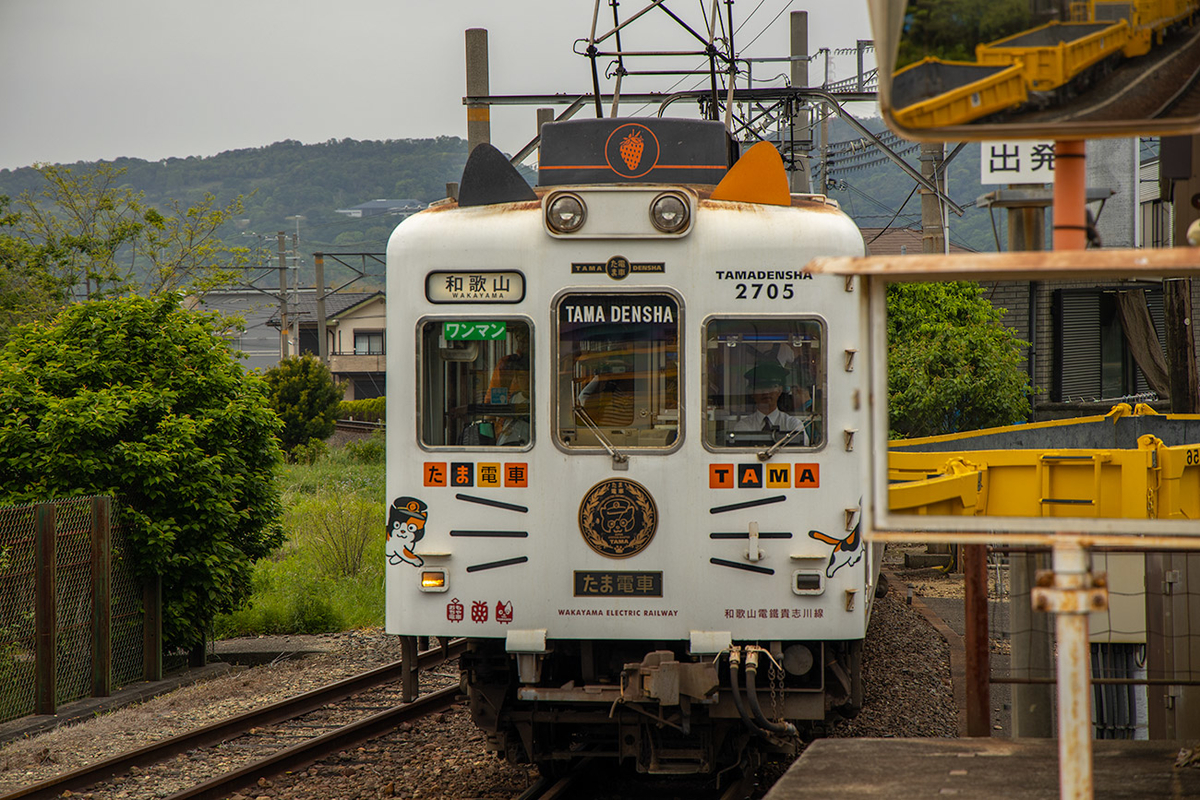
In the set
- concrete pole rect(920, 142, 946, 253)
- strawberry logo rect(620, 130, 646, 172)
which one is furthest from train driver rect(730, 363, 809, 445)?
concrete pole rect(920, 142, 946, 253)

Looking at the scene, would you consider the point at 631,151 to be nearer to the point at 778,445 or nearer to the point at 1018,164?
the point at 778,445

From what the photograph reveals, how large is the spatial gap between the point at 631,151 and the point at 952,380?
1020 cm

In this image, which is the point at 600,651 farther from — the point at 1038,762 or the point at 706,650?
the point at 1038,762

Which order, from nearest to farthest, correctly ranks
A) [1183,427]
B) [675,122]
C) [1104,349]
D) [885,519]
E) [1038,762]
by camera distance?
[885,519]
[1038,762]
[675,122]
[1183,427]
[1104,349]

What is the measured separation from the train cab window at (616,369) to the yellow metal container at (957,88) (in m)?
3.08

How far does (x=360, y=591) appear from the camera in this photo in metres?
14.3

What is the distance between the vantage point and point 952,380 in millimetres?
15750

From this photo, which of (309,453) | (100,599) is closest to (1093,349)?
(100,599)

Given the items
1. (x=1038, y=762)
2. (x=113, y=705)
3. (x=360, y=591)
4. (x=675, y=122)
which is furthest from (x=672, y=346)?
(x=360, y=591)

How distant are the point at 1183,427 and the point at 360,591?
30.2ft

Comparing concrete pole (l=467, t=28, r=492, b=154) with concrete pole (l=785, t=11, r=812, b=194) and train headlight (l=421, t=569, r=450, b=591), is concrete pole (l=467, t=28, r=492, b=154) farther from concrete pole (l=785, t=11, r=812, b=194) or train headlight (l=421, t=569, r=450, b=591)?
train headlight (l=421, t=569, r=450, b=591)

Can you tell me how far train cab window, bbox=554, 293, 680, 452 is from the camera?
620 centimetres

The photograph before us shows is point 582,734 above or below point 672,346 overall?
below

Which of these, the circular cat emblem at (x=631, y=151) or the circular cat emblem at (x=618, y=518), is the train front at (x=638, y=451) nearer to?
the circular cat emblem at (x=618, y=518)
